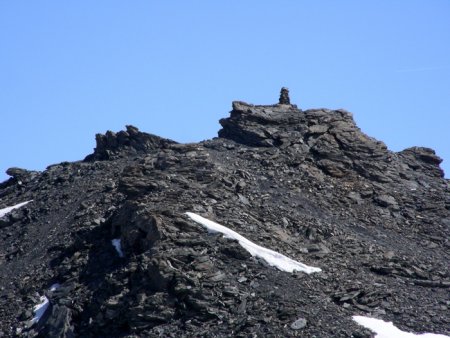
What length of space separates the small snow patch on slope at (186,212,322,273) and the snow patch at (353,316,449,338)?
17.9 feet

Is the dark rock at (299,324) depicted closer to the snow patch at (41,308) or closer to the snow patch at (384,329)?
the snow patch at (384,329)

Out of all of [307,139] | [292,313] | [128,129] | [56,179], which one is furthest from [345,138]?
[292,313]

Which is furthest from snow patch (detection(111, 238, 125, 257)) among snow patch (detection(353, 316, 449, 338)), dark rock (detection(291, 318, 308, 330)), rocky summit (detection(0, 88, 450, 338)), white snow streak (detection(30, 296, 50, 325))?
snow patch (detection(353, 316, 449, 338))

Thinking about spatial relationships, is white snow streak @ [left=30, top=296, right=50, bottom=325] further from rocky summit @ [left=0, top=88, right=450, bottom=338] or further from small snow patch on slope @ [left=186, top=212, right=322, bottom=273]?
small snow patch on slope @ [left=186, top=212, right=322, bottom=273]

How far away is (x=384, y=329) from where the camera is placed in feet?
179

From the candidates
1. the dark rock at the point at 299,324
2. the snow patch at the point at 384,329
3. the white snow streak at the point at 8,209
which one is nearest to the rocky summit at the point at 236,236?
the dark rock at the point at 299,324

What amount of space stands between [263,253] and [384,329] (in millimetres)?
8494

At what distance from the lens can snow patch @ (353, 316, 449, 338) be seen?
5403 centimetres

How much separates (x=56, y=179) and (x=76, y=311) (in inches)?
A: 918

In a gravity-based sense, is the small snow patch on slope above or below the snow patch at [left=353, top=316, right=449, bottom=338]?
above

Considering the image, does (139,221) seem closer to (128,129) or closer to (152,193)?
(152,193)

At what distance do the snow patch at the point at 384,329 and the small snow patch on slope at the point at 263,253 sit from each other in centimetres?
545

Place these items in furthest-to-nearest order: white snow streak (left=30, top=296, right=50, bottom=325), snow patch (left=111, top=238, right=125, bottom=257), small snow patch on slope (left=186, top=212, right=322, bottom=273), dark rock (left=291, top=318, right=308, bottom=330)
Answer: snow patch (left=111, top=238, right=125, bottom=257) → small snow patch on slope (left=186, top=212, right=322, bottom=273) → white snow streak (left=30, top=296, right=50, bottom=325) → dark rock (left=291, top=318, right=308, bottom=330)

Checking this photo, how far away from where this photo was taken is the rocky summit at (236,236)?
182ft
